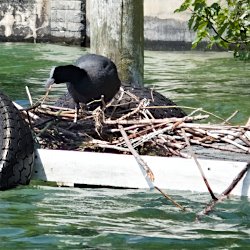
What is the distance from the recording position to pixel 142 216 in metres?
6.43

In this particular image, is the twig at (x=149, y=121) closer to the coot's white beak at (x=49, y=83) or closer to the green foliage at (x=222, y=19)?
the coot's white beak at (x=49, y=83)

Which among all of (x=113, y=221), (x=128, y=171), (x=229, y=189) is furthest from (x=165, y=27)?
(x=113, y=221)

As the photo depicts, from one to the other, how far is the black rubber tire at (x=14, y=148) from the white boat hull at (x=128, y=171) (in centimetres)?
16

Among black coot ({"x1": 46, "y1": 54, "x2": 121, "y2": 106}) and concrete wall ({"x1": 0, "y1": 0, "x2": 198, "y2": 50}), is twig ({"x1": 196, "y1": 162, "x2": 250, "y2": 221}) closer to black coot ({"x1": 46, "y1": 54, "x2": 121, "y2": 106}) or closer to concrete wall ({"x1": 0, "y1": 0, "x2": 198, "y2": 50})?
black coot ({"x1": 46, "y1": 54, "x2": 121, "y2": 106})

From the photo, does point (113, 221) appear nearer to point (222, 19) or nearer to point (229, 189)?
point (229, 189)

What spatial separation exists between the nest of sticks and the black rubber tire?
0.32m

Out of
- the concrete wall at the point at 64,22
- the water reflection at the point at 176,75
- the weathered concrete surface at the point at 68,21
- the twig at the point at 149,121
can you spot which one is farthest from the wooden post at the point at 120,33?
the weathered concrete surface at the point at 68,21

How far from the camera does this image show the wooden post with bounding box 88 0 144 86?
10602mm

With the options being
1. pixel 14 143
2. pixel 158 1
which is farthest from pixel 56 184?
pixel 158 1

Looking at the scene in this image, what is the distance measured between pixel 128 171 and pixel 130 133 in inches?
19.6

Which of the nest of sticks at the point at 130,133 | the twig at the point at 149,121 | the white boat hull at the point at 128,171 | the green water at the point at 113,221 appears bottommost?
the green water at the point at 113,221

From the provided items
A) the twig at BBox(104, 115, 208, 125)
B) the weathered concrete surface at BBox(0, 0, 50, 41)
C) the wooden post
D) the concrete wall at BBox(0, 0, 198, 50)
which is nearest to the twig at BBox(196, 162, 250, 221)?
the twig at BBox(104, 115, 208, 125)

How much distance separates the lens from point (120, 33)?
422 inches

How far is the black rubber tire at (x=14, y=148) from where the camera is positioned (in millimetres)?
6988
